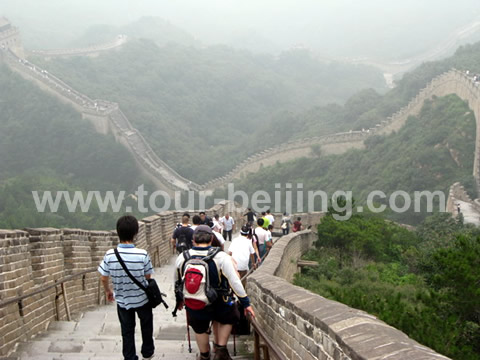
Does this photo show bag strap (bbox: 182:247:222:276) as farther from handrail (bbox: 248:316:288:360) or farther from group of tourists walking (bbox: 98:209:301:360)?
handrail (bbox: 248:316:288:360)

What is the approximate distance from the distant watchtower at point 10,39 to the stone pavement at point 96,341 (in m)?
56.9

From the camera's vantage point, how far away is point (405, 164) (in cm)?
3578

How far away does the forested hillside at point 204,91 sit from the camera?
60.3 m

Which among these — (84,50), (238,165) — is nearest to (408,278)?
(238,165)

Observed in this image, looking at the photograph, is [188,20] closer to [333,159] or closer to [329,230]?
[333,159]

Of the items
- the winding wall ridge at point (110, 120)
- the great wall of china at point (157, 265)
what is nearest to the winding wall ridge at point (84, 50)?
the winding wall ridge at point (110, 120)

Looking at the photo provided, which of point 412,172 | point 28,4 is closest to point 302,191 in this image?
point 412,172

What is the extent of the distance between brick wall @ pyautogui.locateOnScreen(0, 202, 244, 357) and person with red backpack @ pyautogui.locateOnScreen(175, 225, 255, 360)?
5.80ft

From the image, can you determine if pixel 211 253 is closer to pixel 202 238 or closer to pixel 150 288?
pixel 202 238

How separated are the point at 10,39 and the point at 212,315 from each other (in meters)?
62.4

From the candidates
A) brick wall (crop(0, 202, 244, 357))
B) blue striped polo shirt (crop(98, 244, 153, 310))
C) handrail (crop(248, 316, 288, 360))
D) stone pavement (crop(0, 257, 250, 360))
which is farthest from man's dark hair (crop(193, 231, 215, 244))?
brick wall (crop(0, 202, 244, 357))

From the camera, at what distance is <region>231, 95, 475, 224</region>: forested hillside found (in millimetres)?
32844

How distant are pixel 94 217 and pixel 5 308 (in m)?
27.7

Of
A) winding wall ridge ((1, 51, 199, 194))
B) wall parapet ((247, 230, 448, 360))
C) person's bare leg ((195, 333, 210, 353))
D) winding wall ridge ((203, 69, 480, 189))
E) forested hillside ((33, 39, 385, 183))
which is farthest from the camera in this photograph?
forested hillside ((33, 39, 385, 183))
